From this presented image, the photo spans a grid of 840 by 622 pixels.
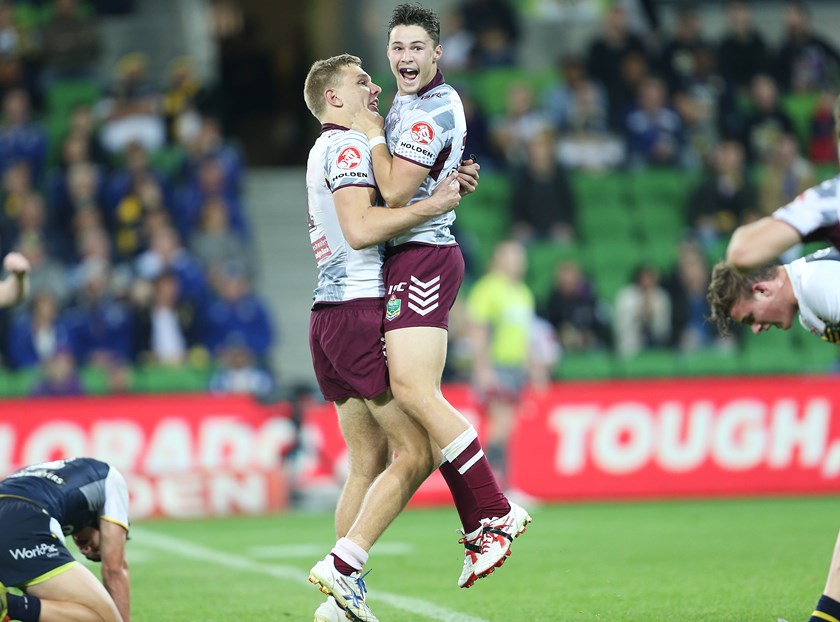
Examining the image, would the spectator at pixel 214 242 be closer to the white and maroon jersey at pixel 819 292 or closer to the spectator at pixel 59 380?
the spectator at pixel 59 380

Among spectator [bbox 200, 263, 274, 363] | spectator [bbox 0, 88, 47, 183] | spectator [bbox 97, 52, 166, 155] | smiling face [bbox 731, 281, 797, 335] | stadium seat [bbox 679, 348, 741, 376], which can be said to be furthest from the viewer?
spectator [bbox 97, 52, 166, 155]

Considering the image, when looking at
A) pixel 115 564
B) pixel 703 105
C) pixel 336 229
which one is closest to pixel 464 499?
pixel 336 229

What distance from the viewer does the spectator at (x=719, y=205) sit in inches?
690

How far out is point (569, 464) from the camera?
14.3 m

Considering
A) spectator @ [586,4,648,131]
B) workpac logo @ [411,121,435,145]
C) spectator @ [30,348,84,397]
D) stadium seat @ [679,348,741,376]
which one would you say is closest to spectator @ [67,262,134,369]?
spectator @ [30,348,84,397]

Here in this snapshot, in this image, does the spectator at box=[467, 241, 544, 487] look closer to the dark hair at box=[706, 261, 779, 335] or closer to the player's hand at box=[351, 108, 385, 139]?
the player's hand at box=[351, 108, 385, 139]

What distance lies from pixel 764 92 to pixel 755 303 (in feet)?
46.3

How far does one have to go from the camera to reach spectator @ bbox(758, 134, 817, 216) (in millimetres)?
17688

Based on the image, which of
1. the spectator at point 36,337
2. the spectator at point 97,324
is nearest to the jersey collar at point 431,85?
the spectator at point 36,337

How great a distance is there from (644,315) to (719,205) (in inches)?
90.2

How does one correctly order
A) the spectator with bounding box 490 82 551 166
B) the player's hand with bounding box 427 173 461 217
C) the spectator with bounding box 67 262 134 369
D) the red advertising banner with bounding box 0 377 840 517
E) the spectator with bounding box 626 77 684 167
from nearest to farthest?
1. the player's hand with bounding box 427 173 461 217
2. the red advertising banner with bounding box 0 377 840 517
3. the spectator with bounding box 67 262 134 369
4. the spectator with bounding box 490 82 551 166
5. the spectator with bounding box 626 77 684 167

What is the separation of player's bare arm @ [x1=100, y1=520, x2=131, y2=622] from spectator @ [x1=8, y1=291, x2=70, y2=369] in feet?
28.0

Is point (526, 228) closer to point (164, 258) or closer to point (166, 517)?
point (164, 258)

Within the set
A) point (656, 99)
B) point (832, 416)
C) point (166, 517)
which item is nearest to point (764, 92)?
point (656, 99)
